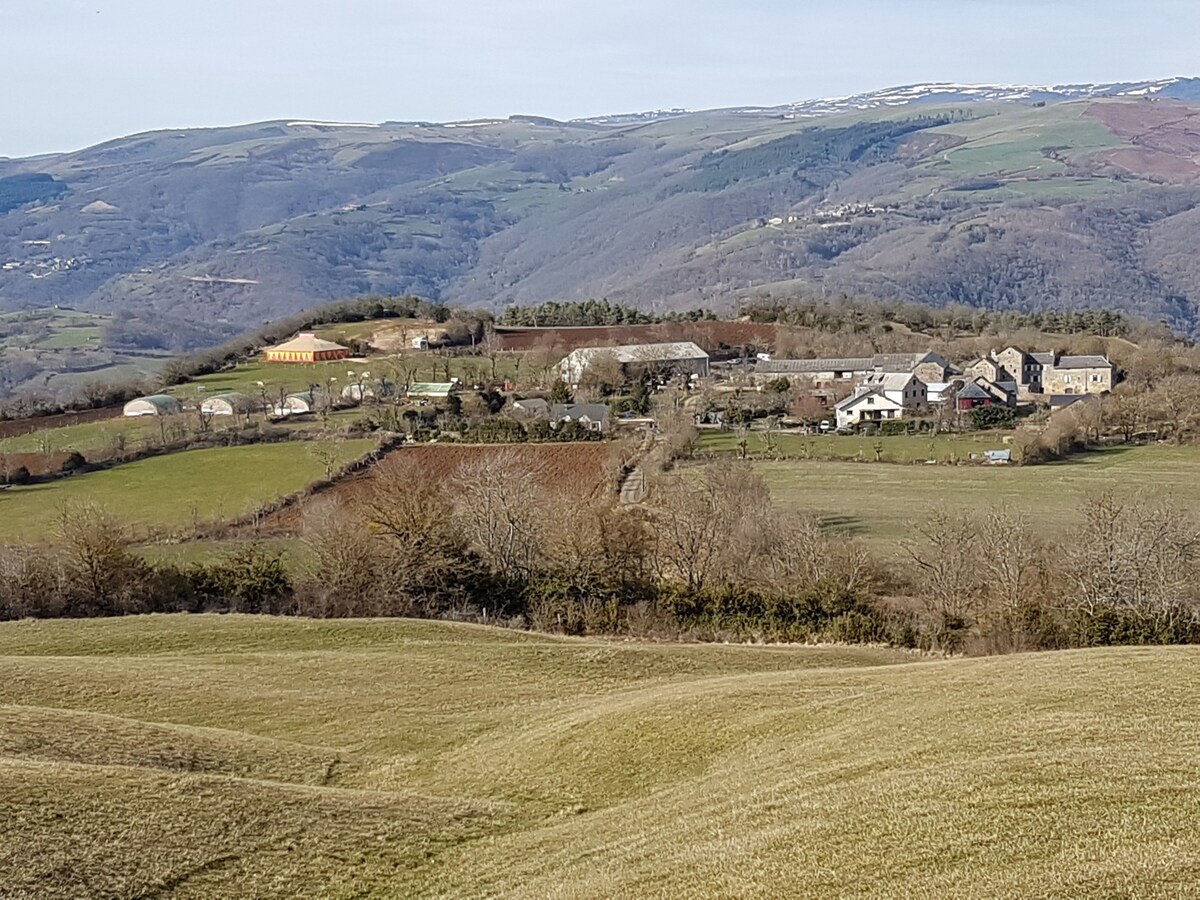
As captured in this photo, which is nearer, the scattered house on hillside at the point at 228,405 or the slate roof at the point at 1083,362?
the scattered house on hillside at the point at 228,405

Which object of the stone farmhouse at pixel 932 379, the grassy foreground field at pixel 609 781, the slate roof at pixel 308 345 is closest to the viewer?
the grassy foreground field at pixel 609 781

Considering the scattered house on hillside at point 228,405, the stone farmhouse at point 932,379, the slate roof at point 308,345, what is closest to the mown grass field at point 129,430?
the scattered house on hillside at point 228,405

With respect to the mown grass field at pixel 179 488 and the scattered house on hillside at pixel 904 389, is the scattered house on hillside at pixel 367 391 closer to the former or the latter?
the mown grass field at pixel 179 488

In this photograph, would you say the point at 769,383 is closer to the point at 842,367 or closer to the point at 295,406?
the point at 842,367

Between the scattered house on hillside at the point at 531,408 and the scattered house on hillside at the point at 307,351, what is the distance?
3557 centimetres

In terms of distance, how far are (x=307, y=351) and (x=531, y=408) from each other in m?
41.1

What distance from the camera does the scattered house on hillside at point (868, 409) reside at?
97.6m

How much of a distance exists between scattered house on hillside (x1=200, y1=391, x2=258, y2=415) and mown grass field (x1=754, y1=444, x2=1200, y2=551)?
44259mm

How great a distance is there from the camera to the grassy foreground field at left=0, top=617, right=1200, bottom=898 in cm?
1458

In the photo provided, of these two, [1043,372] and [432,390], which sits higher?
[432,390]

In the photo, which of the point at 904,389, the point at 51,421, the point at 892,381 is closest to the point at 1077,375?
the point at 892,381

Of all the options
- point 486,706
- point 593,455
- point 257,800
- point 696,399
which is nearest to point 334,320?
point 696,399

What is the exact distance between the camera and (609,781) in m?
22.1

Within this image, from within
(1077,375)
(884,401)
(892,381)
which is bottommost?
(884,401)
